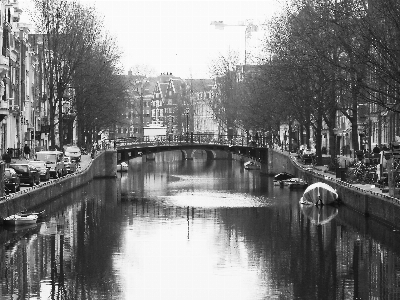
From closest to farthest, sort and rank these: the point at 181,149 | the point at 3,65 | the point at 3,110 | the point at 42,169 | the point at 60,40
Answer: the point at 42,169
the point at 3,65
the point at 3,110
the point at 60,40
the point at 181,149

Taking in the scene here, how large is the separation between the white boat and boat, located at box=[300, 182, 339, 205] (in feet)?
56.0

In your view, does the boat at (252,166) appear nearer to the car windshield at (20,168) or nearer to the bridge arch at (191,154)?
the bridge arch at (191,154)

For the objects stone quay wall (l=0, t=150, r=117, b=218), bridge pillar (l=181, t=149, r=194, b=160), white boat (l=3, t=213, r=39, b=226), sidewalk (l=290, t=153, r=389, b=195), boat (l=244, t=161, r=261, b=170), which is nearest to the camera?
white boat (l=3, t=213, r=39, b=226)

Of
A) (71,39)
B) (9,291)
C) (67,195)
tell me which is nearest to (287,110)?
(71,39)

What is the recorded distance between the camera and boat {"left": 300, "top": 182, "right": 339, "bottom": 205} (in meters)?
60.0

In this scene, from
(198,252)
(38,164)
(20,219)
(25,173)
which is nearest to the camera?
(198,252)

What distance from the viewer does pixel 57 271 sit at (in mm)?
35688

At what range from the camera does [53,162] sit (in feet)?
238

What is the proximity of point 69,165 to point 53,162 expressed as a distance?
7.44 metres

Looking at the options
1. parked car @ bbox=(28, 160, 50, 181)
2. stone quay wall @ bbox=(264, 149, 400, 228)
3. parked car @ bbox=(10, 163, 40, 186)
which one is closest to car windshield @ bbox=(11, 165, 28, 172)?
parked car @ bbox=(10, 163, 40, 186)

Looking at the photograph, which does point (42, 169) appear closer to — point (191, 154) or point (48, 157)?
point (48, 157)

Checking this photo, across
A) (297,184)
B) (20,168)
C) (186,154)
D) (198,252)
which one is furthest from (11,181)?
(186,154)

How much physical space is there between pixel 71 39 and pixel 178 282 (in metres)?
57.0

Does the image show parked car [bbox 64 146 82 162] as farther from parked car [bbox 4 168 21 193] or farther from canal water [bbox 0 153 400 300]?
parked car [bbox 4 168 21 193]
